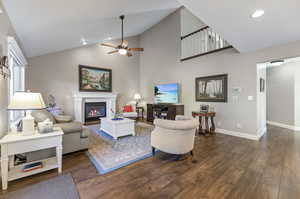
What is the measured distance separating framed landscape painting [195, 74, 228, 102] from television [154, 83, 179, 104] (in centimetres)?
90

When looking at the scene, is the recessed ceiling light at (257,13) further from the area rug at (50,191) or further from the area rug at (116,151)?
the area rug at (50,191)

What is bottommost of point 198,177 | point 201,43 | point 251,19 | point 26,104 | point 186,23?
point 198,177

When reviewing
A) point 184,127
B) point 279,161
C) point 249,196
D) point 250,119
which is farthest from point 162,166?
point 250,119

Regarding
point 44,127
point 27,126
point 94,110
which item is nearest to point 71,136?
point 44,127

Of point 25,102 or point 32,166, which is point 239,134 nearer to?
point 32,166

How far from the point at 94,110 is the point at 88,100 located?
1.87ft

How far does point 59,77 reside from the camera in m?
5.36

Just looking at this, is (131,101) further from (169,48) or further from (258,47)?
(258,47)

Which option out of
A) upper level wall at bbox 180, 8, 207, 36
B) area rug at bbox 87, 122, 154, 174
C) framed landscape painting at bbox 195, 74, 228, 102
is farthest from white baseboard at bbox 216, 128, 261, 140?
upper level wall at bbox 180, 8, 207, 36

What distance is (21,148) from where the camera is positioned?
1744 millimetres

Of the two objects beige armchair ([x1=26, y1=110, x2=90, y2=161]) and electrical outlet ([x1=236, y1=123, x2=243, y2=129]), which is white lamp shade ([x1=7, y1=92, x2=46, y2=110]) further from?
electrical outlet ([x1=236, y1=123, x2=243, y2=129])

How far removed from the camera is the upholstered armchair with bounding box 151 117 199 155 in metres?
2.26

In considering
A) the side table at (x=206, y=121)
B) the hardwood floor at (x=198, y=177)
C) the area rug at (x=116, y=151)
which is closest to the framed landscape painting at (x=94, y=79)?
the area rug at (x=116, y=151)

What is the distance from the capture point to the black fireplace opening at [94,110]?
604 centimetres
